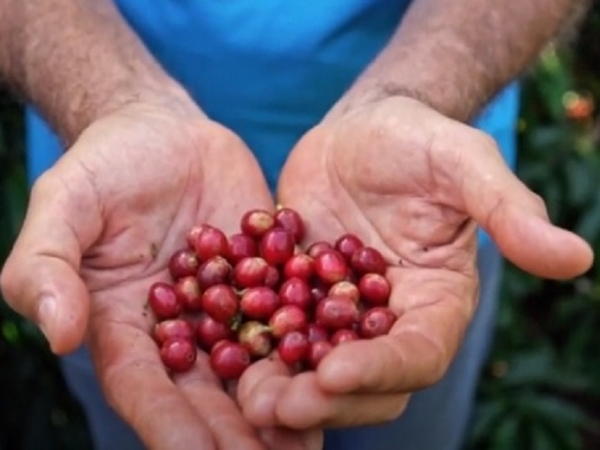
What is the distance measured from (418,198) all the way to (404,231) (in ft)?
0.15

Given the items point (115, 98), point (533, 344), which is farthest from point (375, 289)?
point (533, 344)

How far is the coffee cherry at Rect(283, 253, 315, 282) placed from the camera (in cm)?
158

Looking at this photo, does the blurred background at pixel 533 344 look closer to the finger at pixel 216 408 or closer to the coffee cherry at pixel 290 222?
the coffee cherry at pixel 290 222

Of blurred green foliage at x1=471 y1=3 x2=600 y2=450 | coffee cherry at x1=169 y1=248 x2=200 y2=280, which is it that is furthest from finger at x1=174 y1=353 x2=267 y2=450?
blurred green foliage at x1=471 y1=3 x2=600 y2=450

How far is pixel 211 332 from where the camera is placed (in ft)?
5.00

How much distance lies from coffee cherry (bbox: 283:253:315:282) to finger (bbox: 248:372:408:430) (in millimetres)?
233

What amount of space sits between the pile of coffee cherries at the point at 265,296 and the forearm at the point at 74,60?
0.63ft

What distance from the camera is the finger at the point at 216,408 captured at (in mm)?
1316

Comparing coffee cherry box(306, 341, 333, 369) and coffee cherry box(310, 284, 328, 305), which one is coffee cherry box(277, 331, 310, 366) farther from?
coffee cherry box(310, 284, 328, 305)

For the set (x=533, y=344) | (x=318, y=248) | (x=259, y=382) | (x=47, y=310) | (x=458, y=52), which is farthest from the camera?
(x=533, y=344)

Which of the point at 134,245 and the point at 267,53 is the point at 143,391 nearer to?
the point at 134,245

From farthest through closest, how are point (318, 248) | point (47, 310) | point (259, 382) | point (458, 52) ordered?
point (458, 52)
point (318, 248)
point (259, 382)
point (47, 310)

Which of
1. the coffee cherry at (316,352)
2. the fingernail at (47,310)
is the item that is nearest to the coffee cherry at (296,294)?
the coffee cherry at (316,352)

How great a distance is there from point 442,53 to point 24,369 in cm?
91
